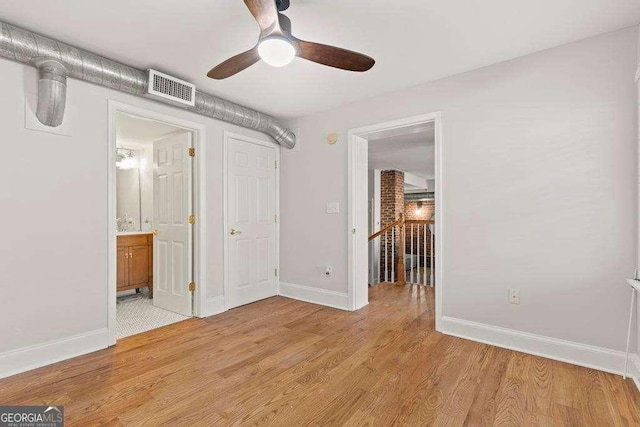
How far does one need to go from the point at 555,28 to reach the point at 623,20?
0.41 metres

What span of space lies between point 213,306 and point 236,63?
2616 mm

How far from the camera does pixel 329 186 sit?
12.7ft

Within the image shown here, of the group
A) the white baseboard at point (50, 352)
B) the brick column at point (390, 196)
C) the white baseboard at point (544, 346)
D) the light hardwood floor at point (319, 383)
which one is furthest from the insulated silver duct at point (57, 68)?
the brick column at point (390, 196)

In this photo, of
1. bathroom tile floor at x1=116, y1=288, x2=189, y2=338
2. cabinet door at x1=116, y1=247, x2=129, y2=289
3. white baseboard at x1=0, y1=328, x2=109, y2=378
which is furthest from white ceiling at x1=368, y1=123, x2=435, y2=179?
cabinet door at x1=116, y1=247, x2=129, y2=289

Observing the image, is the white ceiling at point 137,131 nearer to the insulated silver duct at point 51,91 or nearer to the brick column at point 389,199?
the insulated silver duct at point 51,91

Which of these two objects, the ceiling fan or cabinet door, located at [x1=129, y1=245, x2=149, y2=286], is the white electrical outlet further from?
cabinet door, located at [x1=129, y1=245, x2=149, y2=286]

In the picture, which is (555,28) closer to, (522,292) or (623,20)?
(623,20)

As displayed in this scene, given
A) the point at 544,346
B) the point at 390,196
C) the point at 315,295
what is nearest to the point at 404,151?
the point at 390,196

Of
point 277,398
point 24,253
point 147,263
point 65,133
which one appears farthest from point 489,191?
point 147,263

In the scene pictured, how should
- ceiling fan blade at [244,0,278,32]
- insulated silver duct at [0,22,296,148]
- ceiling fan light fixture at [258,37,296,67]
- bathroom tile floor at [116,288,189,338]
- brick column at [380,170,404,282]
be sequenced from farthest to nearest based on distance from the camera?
brick column at [380,170,404,282] < bathroom tile floor at [116,288,189,338] < insulated silver duct at [0,22,296,148] < ceiling fan light fixture at [258,37,296,67] < ceiling fan blade at [244,0,278,32]

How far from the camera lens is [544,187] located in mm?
2482

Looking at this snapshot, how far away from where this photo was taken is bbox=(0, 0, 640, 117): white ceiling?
6.47 feet

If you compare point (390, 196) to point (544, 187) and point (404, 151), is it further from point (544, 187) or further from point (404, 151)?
point (544, 187)

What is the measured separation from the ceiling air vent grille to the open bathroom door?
0.54m
